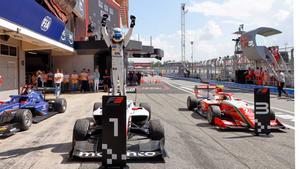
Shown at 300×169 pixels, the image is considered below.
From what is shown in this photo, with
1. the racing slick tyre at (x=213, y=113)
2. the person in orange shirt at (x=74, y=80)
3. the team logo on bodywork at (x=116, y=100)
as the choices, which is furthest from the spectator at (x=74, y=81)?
the team logo on bodywork at (x=116, y=100)

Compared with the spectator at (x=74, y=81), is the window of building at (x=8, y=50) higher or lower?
higher

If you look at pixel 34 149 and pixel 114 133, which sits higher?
pixel 114 133

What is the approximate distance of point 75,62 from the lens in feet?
78.0

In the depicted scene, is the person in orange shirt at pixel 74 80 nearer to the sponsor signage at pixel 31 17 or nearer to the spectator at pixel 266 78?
the sponsor signage at pixel 31 17

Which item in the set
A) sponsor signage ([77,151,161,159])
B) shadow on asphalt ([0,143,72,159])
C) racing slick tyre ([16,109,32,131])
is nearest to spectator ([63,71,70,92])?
racing slick tyre ([16,109,32,131])

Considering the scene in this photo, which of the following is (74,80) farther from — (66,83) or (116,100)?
(116,100)

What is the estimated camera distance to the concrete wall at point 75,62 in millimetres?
23797

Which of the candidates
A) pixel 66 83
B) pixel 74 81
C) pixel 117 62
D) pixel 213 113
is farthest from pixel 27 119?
pixel 66 83

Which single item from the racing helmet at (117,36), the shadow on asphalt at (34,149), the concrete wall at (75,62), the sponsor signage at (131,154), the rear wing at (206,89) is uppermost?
the concrete wall at (75,62)

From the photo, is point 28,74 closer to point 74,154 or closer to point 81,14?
point 81,14

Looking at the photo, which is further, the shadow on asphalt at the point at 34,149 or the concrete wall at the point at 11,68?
the concrete wall at the point at 11,68

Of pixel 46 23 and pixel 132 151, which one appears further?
pixel 46 23

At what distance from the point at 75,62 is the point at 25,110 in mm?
16239

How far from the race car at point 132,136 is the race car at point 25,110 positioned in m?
2.37
